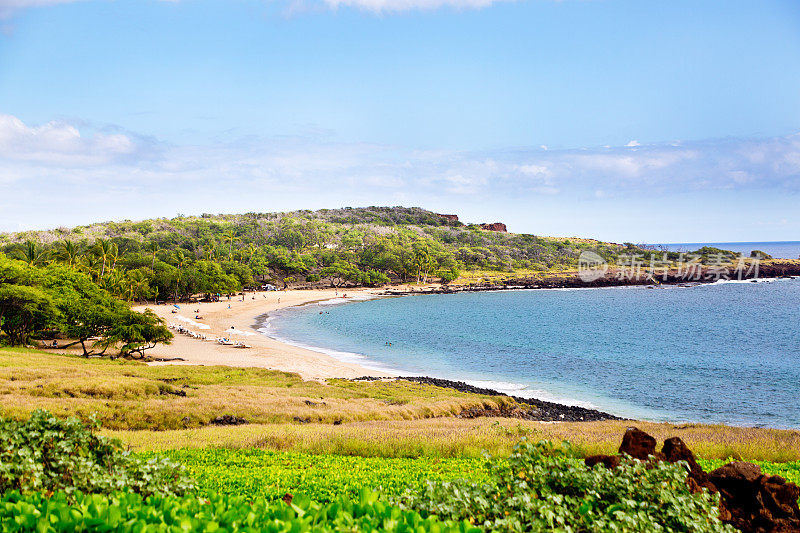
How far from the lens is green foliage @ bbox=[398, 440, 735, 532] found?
178 inches

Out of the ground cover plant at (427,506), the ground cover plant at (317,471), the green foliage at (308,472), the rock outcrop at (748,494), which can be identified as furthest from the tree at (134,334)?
the rock outcrop at (748,494)

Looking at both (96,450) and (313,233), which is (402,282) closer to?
(313,233)

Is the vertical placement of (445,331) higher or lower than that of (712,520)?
lower

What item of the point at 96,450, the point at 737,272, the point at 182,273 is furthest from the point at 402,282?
the point at 96,450

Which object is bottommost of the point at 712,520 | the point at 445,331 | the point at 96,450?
the point at 445,331

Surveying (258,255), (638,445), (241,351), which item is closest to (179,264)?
(258,255)

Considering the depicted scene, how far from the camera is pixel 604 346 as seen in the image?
52625 millimetres

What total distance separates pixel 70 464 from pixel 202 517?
253 cm

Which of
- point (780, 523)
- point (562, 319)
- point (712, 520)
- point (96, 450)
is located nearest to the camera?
point (712, 520)

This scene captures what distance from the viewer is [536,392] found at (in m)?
33.8

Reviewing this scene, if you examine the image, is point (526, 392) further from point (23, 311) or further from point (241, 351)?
point (23, 311)

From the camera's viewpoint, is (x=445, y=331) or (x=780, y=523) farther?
(x=445, y=331)

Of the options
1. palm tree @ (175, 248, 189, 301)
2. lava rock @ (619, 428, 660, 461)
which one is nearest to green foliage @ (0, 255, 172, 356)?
lava rock @ (619, 428, 660, 461)

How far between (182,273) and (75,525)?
90816mm
